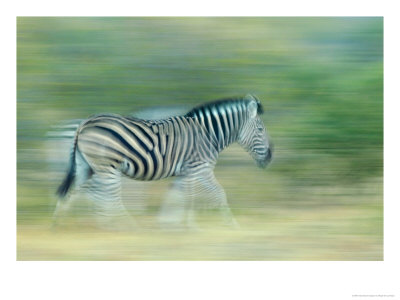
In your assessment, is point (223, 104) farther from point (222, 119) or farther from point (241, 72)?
point (241, 72)

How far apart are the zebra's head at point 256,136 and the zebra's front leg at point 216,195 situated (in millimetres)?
440

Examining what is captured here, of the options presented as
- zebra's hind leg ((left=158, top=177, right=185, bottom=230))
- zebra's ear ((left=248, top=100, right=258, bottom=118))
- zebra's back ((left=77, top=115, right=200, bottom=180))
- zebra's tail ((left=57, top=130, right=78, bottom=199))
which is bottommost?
zebra's hind leg ((left=158, top=177, right=185, bottom=230))

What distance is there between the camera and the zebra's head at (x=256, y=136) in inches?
203

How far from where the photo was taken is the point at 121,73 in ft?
16.9

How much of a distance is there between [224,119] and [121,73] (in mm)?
1048

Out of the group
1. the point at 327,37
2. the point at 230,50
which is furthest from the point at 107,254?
the point at 327,37

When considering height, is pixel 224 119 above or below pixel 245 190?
above

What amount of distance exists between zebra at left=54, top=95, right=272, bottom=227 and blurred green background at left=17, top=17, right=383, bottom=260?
0.11m

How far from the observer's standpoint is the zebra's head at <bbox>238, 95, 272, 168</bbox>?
5.16 metres

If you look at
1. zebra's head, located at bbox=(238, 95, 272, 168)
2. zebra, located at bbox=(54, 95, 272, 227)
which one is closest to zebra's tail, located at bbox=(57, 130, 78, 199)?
zebra, located at bbox=(54, 95, 272, 227)

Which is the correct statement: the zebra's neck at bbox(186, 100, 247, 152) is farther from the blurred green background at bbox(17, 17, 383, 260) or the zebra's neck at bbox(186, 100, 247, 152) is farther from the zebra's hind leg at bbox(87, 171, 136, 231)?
the zebra's hind leg at bbox(87, 171, 136, 231)

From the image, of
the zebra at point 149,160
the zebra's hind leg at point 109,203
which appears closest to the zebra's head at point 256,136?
the zebra at point 149,160

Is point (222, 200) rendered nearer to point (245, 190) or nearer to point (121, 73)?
point (245, 190)

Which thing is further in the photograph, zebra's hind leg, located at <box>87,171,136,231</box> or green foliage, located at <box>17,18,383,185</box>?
green foliage, located at <box>17,18,383,185</box>
